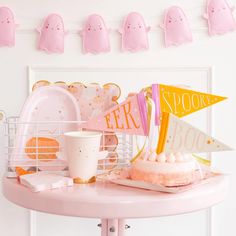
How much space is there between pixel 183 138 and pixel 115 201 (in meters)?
0.24

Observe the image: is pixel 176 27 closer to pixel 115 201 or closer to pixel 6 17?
pixel 6 17

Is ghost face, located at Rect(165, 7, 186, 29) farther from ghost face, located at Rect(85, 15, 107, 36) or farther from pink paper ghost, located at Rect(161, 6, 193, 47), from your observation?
ghost face, located at Rect(85, 15, 107, 36)

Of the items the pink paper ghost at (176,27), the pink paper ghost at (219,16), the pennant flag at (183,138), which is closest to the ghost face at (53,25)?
the pink paper ghost at (176,27)

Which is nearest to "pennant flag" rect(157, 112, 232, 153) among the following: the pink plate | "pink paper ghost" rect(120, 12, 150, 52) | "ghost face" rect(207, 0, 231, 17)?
the pink plate

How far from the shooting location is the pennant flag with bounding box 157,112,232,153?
3.22 feet

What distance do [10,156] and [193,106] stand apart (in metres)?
0.54

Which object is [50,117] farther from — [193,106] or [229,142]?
[229,142]

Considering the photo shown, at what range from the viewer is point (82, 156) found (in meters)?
1.02

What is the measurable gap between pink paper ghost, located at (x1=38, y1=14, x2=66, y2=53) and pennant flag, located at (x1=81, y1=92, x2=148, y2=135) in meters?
0.55

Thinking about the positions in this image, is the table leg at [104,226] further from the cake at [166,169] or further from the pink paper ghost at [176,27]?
the pink paper ghost at [176,27]

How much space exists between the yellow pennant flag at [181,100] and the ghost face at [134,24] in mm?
526

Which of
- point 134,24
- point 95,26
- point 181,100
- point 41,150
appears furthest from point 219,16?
point 41,150

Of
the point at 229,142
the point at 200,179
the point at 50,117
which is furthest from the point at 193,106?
the point at 229,142

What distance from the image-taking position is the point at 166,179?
0.96 meters
